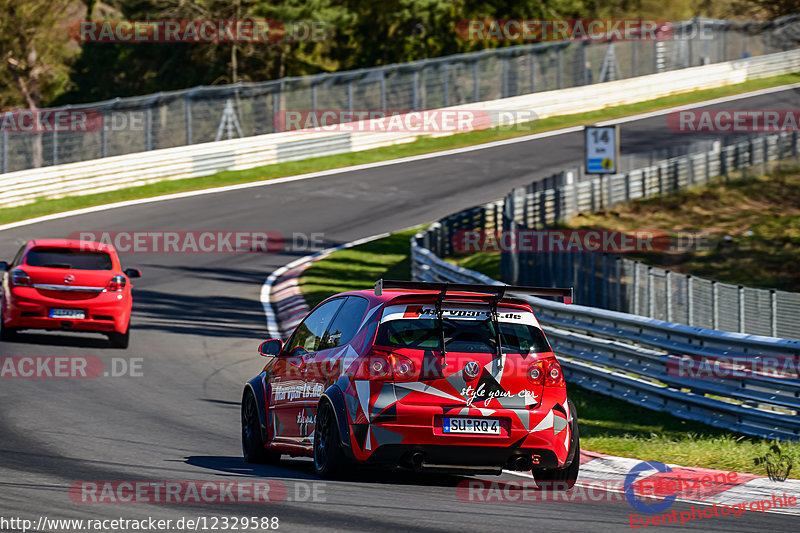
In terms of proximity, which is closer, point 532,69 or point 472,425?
point 472,425

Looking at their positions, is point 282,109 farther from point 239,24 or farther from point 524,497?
point 524,497

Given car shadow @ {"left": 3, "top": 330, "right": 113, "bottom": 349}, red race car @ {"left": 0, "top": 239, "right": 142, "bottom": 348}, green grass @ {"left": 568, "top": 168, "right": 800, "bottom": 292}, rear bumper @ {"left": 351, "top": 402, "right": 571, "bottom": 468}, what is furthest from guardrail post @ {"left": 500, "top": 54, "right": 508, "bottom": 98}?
rear bumper @ {"left": 351, "top": 402, "right": 571, "bottom": 468}

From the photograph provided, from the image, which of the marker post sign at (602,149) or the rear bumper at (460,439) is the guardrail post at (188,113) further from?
the rear bumper at (460,439)

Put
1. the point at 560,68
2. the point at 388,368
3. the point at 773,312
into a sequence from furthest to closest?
1. the point at 560,68
2. the point at 773,312
3. the point at 388,368

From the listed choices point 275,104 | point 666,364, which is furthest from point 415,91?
point 666,364

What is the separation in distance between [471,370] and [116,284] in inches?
398

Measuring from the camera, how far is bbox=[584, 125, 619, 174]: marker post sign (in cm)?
2778

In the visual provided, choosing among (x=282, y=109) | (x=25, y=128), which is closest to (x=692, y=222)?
(x=282, y=109)

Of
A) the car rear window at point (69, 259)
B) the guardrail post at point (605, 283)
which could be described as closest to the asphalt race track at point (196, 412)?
the car rear window at point (69, 259)

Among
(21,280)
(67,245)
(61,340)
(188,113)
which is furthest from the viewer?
(188,113)

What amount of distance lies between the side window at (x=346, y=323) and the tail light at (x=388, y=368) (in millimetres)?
413

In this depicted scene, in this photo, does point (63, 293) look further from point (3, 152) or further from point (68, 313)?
point (3, 152)

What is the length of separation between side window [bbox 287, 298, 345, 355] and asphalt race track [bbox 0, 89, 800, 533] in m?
0.98

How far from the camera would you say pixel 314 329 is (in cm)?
927
